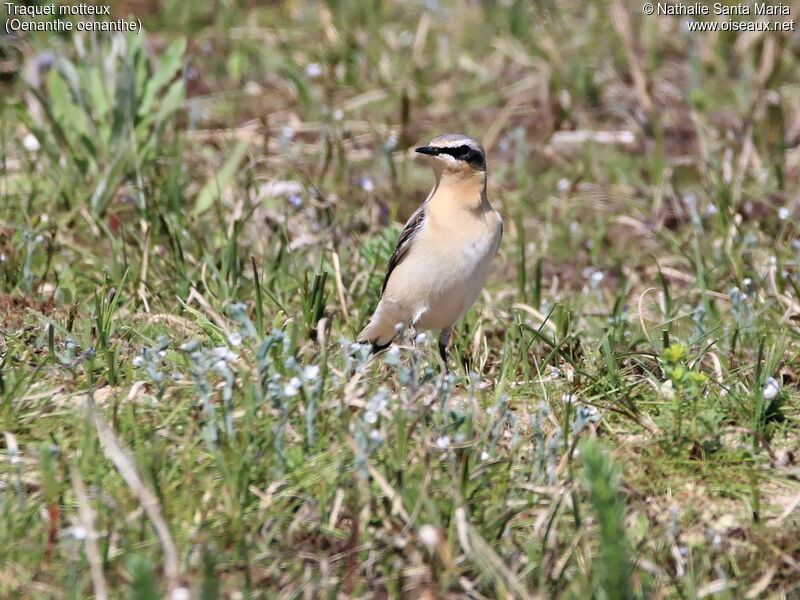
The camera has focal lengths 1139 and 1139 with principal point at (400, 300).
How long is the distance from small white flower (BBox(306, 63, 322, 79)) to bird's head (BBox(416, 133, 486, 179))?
3.47 meters

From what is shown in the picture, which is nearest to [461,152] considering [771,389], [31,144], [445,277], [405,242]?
[405,242]

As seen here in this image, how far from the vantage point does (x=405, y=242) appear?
6.24 meters

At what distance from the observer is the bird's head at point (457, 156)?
6.21m

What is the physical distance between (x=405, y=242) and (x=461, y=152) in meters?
A: 0.58

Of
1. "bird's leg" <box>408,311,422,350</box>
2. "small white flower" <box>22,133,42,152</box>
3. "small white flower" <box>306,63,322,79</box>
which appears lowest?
"bird's leg" <box>408,311,422,350</box>

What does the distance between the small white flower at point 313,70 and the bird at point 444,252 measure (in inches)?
135

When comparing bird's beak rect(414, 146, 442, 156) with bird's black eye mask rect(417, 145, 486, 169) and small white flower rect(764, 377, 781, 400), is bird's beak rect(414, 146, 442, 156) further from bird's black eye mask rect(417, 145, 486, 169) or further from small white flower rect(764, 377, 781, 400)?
small white flower rect(764, 377, 781, 400)

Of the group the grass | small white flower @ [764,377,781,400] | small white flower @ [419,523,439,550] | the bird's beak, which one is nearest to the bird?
the bird's beak

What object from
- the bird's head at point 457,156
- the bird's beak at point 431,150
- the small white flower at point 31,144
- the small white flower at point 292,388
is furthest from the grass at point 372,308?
the bird's beak at point 431,150

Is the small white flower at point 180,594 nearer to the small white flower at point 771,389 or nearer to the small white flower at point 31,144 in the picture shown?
the small white flower at point 771,389

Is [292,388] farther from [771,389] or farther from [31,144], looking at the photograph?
[31,144]

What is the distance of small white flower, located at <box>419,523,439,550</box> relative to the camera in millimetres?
3641

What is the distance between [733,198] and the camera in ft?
25.7

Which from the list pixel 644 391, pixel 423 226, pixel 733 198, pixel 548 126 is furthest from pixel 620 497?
pixel 548 126
